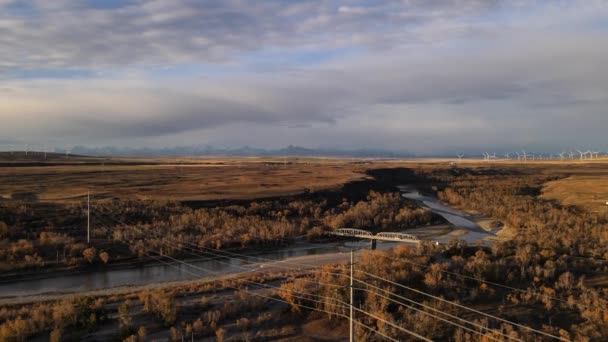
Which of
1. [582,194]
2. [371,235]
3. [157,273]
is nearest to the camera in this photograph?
[157,273]

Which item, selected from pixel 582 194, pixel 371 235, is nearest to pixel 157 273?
A: pixel 371 235

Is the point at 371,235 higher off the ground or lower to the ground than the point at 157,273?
higher

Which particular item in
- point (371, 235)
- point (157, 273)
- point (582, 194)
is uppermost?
point (582, 194)

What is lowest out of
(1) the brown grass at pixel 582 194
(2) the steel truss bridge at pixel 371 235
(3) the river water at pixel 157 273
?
(3) the river water at pixel 157 273

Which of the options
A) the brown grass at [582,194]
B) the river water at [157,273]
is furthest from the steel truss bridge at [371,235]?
the brown grass at [582,194]

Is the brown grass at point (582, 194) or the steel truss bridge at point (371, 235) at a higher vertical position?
the brown grass at point (582, 194)

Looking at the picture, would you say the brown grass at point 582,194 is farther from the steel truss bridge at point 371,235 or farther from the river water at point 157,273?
the steel truss bridge at point 371,235

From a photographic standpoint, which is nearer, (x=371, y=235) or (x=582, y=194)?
(x=371, y=235)

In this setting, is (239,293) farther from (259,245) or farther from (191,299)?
(259,245)

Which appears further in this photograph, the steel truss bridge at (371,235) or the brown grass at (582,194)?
the brown grass at (582,194)

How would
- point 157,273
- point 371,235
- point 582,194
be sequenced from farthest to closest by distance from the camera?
point 582,194, point 371,235, point 157,273

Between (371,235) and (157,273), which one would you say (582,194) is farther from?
(157,273)

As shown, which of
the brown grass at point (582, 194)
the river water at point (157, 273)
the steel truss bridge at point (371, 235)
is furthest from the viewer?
the brown grass at point (582, 194)
